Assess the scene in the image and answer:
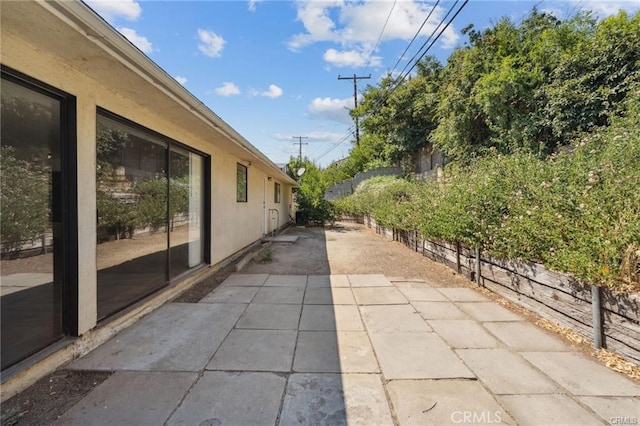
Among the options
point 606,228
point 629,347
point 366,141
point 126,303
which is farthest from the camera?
point 366,141

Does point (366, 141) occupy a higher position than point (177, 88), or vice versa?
point (366, 141)

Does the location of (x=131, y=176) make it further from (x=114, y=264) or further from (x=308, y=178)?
(x=308, y=178)

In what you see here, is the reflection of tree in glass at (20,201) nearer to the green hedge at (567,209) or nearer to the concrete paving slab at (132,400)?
the concrete paving slab at (132,400)

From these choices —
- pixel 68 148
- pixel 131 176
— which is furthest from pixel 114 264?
pixel 68 148

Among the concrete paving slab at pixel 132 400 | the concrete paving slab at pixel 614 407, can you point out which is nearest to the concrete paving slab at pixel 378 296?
Answer: the concrete paving slab at pixel 614 407

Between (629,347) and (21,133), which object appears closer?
(21,133)

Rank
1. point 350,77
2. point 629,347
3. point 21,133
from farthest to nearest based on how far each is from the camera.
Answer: point 350,77, point 629,347, point 21,133

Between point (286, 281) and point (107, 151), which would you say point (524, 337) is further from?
point (107, 151)

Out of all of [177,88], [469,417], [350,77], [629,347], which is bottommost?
[469,417]

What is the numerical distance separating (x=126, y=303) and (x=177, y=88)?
7.76 ft

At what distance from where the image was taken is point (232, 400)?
A: 2.08 m

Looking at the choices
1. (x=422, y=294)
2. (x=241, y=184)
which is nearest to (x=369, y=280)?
(x=422, y=294)

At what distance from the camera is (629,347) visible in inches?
99.6

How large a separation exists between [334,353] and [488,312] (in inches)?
86.2
